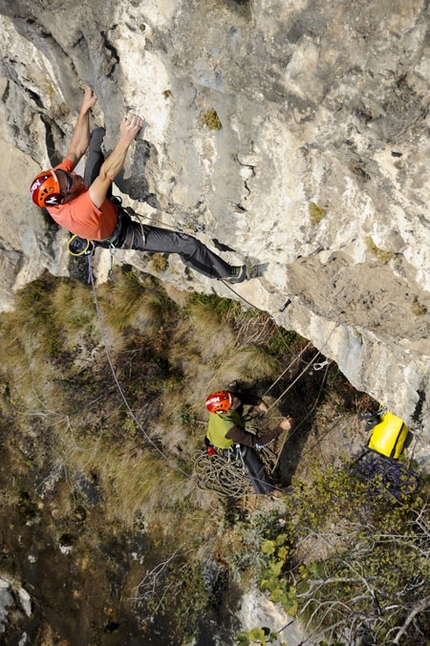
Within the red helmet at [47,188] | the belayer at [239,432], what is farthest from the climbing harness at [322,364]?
the red helmet at [47,188]

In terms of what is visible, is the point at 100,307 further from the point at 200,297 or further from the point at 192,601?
the point at 192,601

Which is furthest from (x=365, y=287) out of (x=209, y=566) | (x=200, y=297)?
(x=209, y=566)

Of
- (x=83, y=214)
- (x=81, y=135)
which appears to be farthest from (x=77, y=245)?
(x=81, y=135)

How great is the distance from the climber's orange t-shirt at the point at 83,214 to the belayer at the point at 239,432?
2.30 m

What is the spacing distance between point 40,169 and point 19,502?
478 cm

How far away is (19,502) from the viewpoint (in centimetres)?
832

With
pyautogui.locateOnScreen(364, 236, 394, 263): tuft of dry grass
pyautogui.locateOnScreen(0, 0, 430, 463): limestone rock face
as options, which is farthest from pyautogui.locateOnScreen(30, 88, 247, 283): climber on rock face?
pyautogui.locateOnScreen(364, 236, 394, 263): tuft of dry grass

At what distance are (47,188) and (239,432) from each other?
3289 millimetres

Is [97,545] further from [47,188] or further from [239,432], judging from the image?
[47,188]

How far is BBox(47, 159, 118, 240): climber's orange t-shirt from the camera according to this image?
4.94 meters

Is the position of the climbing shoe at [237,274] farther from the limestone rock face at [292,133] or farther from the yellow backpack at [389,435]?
the yellow backpack at [389,435]

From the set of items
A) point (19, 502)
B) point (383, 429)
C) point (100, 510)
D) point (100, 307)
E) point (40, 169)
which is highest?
point (383, 429)

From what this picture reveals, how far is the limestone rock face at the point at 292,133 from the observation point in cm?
311

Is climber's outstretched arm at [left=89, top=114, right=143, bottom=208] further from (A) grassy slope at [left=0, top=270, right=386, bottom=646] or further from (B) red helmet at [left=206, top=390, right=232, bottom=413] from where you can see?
(A) grassy slope at [left=0, top=270, right=386, bottom=646]
